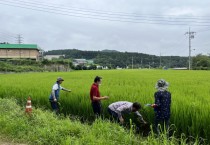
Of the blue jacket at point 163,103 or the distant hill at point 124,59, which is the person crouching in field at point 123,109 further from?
the distant hill at point 124,59

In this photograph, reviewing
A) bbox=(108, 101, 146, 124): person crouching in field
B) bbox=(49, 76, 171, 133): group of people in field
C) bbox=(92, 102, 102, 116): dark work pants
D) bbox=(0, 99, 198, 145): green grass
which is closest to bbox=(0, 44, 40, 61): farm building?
bbox=(0, 99, 198, 145): green grass

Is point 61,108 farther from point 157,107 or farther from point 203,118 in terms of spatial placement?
point 203,118

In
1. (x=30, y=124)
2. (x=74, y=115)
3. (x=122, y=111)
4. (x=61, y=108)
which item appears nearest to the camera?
(x=122, y=111)

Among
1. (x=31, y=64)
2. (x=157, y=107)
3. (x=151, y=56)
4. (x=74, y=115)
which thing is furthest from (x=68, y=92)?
(x=151, y=56)

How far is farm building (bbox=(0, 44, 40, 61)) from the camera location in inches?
2773

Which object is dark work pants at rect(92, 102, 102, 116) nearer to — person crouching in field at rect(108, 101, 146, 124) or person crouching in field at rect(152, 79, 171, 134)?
person crouching in field at rect(108, 101, 146, 124)

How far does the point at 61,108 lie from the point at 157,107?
4.54m

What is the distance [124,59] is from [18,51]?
41.0m

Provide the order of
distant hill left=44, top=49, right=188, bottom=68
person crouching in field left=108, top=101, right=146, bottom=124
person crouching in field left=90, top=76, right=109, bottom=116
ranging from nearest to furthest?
person crouching in field left=108, top=101, right=146, bottom=124
person crouching in field left=90, top=76, right=109, bottom=116
distant hill left=44, top=49, right=188, bottom=68

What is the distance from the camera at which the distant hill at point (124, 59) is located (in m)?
99.1

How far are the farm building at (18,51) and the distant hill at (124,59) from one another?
25993 millimetres

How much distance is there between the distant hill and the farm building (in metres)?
26.0

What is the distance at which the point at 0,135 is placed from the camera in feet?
22.2

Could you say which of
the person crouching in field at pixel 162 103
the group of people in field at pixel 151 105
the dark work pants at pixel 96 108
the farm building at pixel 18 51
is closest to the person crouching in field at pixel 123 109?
the group of people in field at pixel 151 105
